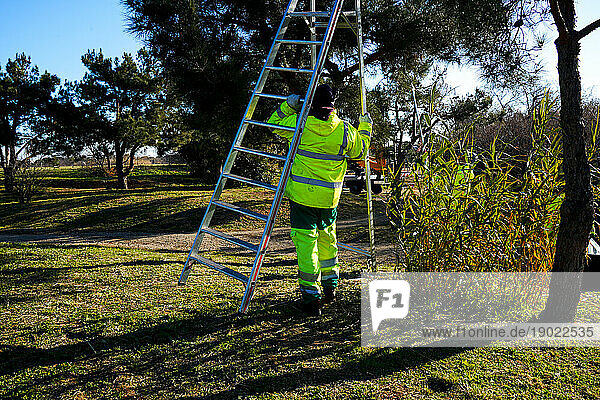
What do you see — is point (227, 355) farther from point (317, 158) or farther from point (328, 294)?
point (317, 158)

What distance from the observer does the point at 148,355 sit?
9.66 ft

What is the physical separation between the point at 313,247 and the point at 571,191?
1.91m

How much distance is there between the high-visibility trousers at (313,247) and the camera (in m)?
3.63

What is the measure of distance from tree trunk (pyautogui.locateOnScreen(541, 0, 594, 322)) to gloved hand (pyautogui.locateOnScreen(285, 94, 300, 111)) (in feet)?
6.40

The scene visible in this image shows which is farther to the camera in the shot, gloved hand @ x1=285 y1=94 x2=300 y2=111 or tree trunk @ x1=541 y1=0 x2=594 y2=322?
gloved hand @ x1=285 y1=94 x2=300 y2=111

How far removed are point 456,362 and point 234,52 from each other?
286 inches

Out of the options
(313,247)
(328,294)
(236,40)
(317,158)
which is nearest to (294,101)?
(317,158)

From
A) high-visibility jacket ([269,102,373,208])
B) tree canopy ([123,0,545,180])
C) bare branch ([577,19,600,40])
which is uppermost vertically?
tree canopy ([123,0,545,180])

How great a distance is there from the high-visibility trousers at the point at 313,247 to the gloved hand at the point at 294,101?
80 centimetres

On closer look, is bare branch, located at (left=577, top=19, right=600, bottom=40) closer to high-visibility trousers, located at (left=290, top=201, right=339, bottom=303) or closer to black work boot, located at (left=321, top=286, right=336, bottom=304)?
high-visibility trousers, located at (left=290, top=201, right=339, bottom=303)

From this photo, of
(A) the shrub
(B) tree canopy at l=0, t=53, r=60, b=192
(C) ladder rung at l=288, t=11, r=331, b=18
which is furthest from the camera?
(B) tree canopy at l=0, t=53, r=60, b=192

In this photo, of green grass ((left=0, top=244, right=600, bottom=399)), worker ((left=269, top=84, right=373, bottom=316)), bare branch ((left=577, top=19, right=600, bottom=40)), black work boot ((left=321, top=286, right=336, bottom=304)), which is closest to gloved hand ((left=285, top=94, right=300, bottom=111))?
worker ((left=269, top=84, right=373, bottom=316))

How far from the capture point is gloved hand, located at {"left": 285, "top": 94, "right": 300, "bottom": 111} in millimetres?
3758

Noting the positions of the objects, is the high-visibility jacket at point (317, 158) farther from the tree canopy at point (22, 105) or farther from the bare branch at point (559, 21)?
the tree canopy at point (22, 105)
